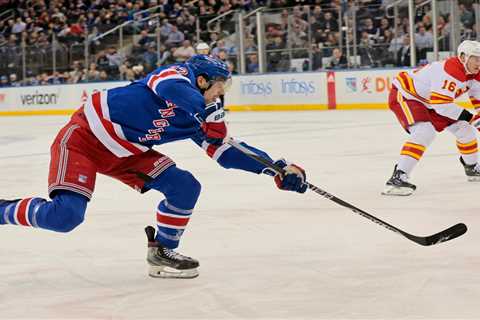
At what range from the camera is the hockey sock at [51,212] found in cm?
349

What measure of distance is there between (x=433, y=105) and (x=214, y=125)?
111 inches

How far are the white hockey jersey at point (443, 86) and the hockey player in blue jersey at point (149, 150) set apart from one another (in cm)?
268

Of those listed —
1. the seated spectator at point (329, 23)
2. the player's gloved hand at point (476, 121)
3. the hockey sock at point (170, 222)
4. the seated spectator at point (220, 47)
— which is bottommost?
the seated spectator at point (220, 47)

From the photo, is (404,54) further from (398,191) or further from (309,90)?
(398,191)

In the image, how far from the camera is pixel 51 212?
3494 mm

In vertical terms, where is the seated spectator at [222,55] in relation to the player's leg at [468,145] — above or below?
below

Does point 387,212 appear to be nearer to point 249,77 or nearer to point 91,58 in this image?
point 249,77

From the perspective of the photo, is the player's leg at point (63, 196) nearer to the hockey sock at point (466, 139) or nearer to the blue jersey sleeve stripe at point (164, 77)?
the blue jersey sleeve stripe at point (164, 77)

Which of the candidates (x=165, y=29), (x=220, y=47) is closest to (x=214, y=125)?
(x=220, y=47)

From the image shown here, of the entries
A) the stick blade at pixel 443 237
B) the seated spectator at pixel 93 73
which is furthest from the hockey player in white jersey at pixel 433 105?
the seated spectator at pixel 93 73

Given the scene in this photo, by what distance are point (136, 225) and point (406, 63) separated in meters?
9.68

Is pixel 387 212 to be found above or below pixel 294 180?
below

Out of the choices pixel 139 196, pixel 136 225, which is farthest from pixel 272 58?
pixel 136 225

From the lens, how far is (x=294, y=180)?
360 cm
